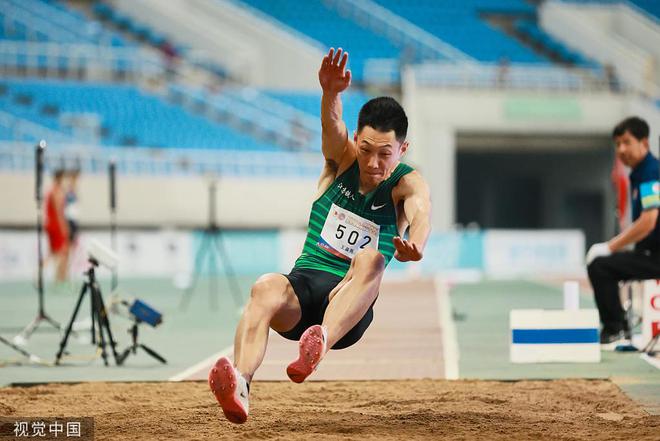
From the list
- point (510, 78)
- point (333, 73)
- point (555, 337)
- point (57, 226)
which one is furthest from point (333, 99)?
point (510, 78)

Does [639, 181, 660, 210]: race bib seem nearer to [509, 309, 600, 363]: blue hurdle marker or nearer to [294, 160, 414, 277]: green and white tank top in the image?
[509, 309, 600, 363]: blue hurdle marker

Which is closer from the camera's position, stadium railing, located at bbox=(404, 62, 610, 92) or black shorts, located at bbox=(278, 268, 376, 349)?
black shorts, located at bbox=(278, 268, 376, 349)

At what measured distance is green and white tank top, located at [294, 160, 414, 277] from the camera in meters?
6.02

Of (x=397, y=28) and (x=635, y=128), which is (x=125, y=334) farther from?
(x=397, y=28)

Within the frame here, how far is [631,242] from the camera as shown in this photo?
9461mm

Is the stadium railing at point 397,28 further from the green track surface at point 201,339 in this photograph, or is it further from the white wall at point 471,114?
the green track surface at point 201,339

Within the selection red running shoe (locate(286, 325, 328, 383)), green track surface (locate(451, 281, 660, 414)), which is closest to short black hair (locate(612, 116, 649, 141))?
green track surface (locate(451, 281, 660, 414))

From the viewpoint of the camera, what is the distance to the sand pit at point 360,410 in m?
5.52

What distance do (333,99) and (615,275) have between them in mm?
4721

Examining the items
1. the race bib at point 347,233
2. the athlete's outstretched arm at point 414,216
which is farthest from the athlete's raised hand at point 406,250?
the race bib at point 347,233

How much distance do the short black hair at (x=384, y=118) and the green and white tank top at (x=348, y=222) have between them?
0.35 m

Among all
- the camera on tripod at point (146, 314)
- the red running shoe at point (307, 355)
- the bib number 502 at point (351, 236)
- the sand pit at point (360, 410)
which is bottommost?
the sand pit at point (360, 410)

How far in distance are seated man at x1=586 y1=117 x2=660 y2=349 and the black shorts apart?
424cm

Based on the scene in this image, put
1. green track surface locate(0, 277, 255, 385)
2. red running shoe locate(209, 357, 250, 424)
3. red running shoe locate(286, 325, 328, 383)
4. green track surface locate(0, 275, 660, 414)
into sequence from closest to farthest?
red running shoe locate(209, 357, 250, 424) < red running shoe locate(286, 325, 328, 383) < green track surface locate(0, 275, 660, 414) < green track surface locate(0, 277, 255, 385)
